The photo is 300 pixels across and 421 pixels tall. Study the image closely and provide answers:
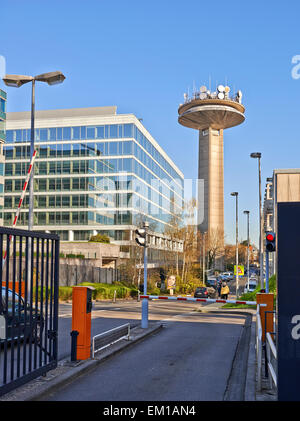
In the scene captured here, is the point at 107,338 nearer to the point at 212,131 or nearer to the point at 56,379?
the point at 56,379

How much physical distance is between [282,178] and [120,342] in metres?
16.4

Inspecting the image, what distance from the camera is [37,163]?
7044 centimetres

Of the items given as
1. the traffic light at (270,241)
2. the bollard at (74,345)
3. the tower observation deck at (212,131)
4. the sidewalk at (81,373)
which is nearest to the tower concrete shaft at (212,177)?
the tower observation deck at (212,131)

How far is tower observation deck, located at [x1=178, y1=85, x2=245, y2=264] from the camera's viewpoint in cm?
9562

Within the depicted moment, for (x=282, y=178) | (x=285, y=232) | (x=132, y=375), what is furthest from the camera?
(x=282, y=178)

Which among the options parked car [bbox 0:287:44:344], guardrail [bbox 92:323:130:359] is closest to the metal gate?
parked car [bbox 0:287:44:344]

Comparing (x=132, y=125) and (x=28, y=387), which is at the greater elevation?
(x=132, y=125)

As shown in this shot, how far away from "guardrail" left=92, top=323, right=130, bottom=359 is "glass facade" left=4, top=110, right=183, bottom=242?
52.0 m

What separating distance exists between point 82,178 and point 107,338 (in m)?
57.0

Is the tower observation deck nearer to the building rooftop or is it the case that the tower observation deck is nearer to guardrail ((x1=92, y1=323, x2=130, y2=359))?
Answer: the building rooftop

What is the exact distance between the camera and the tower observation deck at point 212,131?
95.6 metres

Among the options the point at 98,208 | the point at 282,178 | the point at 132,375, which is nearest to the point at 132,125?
the point at 98,208
